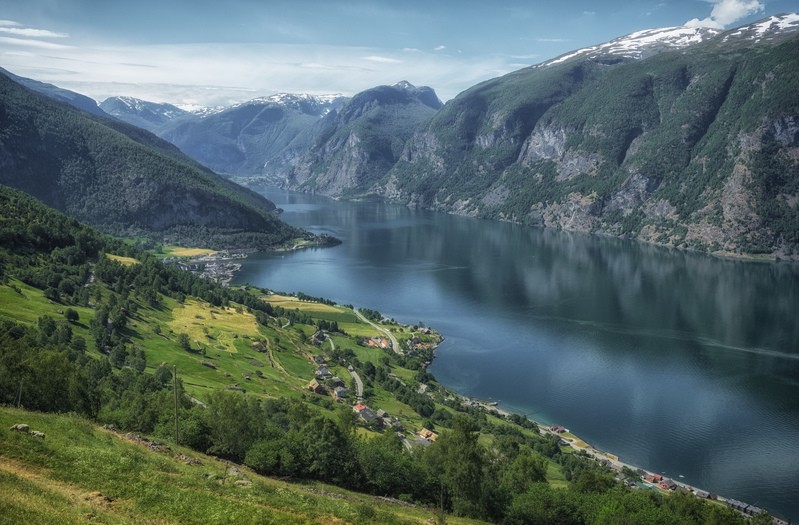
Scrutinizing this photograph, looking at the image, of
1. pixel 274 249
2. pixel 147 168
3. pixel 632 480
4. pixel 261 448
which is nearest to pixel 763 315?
pixel 632 480

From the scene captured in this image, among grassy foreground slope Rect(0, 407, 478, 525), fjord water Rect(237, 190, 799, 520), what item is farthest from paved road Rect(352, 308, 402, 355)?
grassy foreground slope Rect(0, 407, 478, 525)

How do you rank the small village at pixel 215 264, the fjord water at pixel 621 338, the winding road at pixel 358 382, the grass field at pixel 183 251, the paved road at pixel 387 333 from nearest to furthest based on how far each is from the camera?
the fjord water at pixel 621 338 < the winding road at pixel 358 382 < the paved road at pixel 387 333 < the small village at pixel 215 264 < the grass field at pixel 183 251

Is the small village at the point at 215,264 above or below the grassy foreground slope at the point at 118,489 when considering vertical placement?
below

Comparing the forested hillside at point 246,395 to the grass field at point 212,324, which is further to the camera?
the grass field at point 212,324

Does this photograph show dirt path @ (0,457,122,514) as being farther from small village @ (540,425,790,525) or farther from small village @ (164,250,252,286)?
small village @ (164,250,252,286)

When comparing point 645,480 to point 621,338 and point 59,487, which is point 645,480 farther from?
point 59,487

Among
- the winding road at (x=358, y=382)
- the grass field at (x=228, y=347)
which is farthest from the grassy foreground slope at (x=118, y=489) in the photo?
the winding road at (x=358, y=382)

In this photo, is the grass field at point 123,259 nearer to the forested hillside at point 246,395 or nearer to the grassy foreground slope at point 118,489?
the forested hillside at point 246,395
